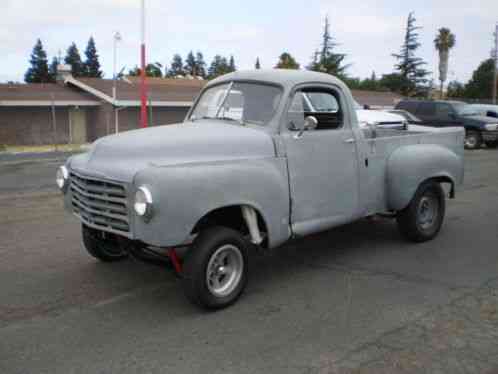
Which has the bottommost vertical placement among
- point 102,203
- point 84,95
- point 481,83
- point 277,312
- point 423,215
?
point 277,312

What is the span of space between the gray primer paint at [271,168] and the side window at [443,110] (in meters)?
16.2

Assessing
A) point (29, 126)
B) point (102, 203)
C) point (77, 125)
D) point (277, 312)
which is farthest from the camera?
point (77, 125)

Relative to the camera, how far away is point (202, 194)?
14.2 feet

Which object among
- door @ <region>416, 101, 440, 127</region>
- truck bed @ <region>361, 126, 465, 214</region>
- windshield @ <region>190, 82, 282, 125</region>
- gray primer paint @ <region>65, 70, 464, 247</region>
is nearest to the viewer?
gray primer paint @ <region>65, 70, 464, 247</region>

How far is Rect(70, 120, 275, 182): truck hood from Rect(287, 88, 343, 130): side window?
2.97 ft

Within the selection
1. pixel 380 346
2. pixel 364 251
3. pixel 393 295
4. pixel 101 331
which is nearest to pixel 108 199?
pixel 101 331

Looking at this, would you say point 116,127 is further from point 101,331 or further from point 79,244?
point 101,331

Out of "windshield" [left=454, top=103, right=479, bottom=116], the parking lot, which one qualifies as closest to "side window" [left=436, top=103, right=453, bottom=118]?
"windshield" [left=454, top=103, right=479, bottom=116]

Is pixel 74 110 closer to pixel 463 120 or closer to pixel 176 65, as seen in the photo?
pixel 463 120

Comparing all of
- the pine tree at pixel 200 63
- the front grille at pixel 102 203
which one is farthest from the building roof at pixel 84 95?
the pine tree at pixel 200 63

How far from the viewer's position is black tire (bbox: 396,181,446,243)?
6.66 m

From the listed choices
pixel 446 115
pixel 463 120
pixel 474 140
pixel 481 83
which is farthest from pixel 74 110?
pixel 481 83

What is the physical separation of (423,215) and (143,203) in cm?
430

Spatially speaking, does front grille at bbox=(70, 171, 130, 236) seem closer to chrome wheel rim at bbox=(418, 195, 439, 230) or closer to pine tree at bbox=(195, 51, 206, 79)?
chrome wheel rim at bbox=(418, 195, 439, 230)
